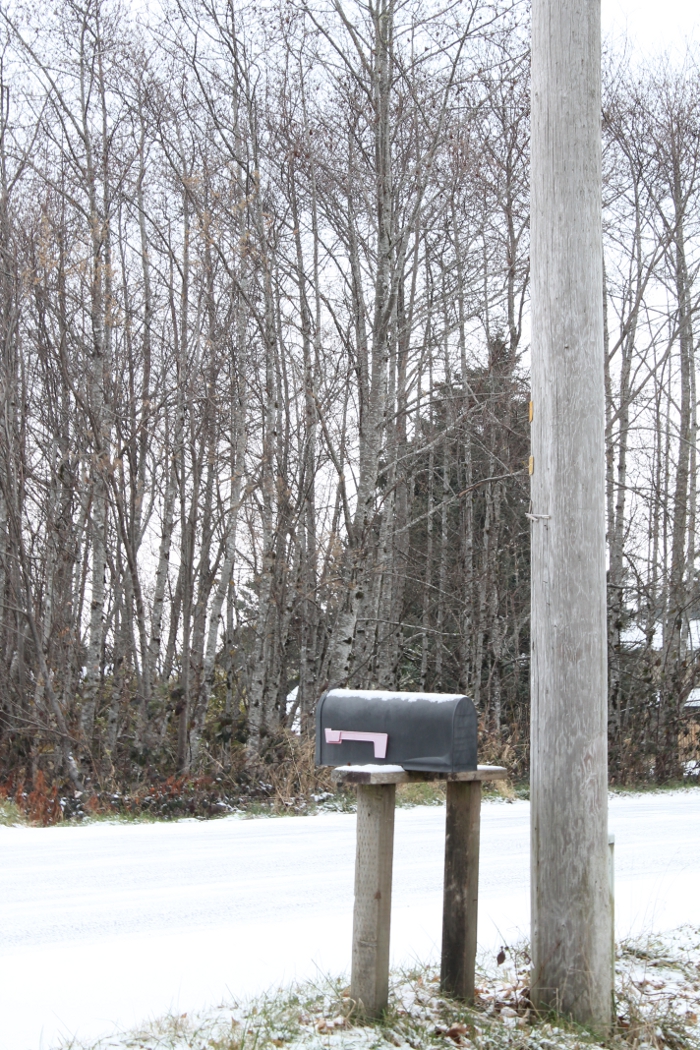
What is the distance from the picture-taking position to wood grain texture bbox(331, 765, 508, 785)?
3.58 m

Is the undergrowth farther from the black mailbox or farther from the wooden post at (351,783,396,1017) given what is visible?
the wooden post at (351,783,396,1017)

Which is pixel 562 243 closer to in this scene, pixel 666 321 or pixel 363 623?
pixel 363 623

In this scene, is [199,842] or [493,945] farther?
[199,842]

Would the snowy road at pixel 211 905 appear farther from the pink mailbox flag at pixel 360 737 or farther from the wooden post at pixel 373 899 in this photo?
the pink mailbox flag at pixel 360 737

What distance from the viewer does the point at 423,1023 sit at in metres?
3.61

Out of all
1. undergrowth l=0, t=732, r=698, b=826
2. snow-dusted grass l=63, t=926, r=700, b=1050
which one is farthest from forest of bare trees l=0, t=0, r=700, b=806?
Answer: snow-dusted grass l=63, t=926, r=700, b=1050

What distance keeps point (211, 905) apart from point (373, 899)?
2.43m

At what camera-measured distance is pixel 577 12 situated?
437cm

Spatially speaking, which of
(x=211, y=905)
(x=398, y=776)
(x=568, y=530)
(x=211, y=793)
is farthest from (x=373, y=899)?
(x=211, y=793)

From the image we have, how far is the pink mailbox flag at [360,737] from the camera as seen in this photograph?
3781mm

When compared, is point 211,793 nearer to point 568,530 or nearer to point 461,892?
point 461,892

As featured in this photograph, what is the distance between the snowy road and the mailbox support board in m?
0.74

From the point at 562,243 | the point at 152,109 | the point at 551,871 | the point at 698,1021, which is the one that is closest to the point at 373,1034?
the point at 551,871

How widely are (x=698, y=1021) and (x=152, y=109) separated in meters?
12.5
